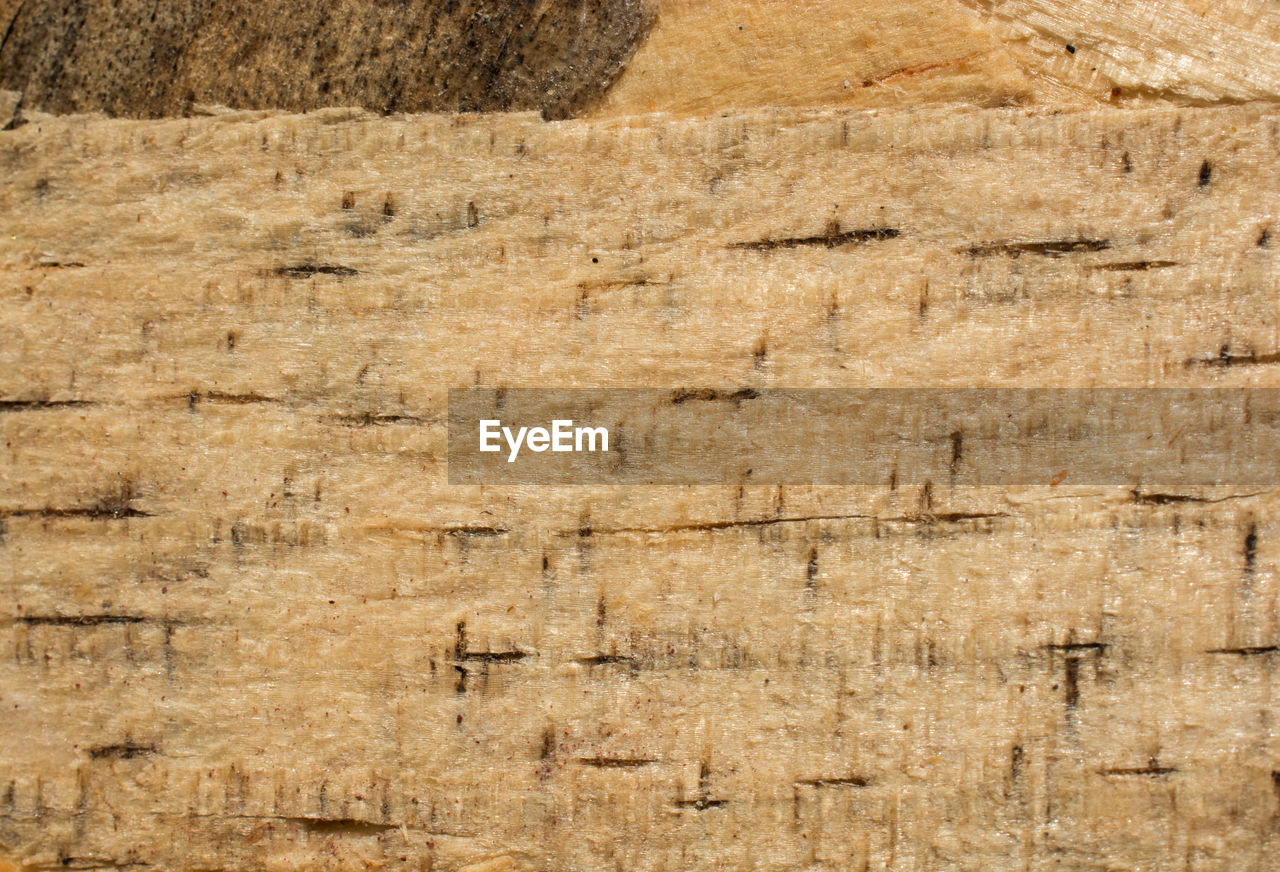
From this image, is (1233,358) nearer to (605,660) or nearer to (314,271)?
(605,660)

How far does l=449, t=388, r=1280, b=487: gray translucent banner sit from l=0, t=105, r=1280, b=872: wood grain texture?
4 centimetres

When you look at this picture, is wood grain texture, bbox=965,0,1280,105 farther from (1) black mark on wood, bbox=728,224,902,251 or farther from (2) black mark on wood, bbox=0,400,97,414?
(2) black mark on wood, bbox=0,400,97,414

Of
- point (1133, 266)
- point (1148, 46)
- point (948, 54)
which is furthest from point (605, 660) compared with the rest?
point (1148, 46)

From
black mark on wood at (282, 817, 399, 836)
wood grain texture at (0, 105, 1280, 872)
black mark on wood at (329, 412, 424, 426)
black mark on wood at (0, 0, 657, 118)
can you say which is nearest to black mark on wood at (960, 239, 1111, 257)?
wood grain texture at (0, 105, 1280, 872)

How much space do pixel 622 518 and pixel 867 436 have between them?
1.58 feet

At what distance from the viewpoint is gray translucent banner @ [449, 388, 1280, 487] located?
159 centimetres

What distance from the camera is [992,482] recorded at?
161cm

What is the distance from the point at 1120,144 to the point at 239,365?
1710 mm

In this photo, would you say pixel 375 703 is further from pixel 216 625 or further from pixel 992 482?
pixel 992 482

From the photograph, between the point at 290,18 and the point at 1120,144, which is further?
the point at 290,18

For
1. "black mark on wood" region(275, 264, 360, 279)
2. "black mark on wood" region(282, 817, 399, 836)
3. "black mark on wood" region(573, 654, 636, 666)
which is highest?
"black mark on wood" region(275, 264, 360, 279)

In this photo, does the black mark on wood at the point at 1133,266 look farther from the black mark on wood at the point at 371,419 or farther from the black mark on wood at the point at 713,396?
the black mark on wood at the point at 371,419

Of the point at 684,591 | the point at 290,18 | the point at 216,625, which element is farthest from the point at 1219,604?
the point at 290,18

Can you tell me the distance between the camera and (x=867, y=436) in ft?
5.31
